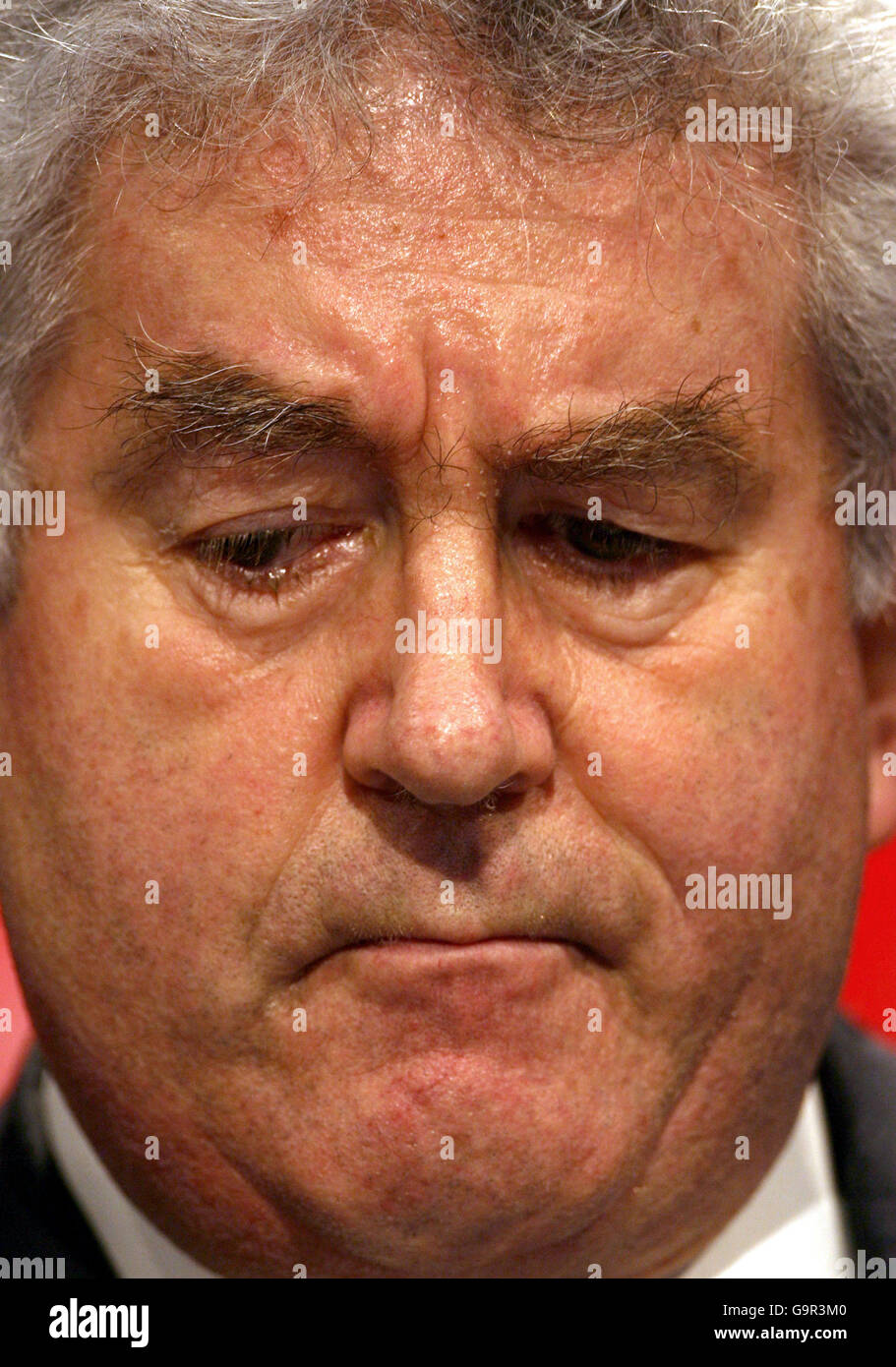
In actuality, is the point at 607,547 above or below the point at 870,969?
above

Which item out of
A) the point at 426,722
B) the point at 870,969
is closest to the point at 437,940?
the point at 426,722

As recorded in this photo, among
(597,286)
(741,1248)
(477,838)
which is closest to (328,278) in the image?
(597,286)

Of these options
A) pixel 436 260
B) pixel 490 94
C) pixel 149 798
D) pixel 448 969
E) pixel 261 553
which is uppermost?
pixel 490 94

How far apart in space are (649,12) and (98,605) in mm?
802

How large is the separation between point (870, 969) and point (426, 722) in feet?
4.99

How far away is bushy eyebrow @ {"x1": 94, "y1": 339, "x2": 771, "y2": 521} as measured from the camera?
1.57 meters

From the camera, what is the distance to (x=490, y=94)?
158 cm

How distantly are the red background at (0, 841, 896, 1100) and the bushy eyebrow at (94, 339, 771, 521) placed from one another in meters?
1.27

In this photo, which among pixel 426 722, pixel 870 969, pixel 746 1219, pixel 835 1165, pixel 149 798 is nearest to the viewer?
pixel 426 722

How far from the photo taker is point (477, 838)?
1.56 metres

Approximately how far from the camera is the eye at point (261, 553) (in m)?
1.65

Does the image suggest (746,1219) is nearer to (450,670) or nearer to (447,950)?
(447,950)

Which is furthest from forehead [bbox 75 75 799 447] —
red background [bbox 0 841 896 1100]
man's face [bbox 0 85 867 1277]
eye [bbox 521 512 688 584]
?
red background [bbox 0 841 896 1100]

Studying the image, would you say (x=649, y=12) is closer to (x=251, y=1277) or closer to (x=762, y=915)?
(x=762, y=915)
